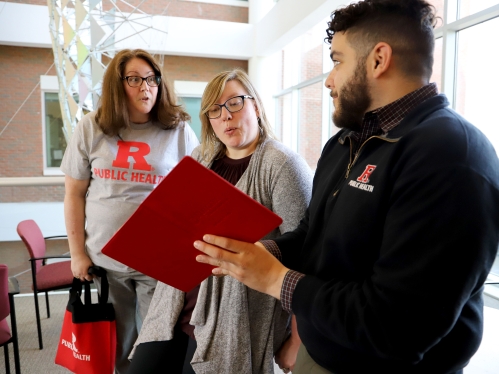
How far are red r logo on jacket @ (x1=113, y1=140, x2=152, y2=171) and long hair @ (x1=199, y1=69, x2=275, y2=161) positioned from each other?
0.40m

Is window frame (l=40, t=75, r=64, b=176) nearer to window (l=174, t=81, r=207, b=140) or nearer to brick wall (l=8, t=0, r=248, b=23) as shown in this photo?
brick wall (l=8, t=0, r=248, b=23)

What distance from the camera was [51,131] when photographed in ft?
29.0

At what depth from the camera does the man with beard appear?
0.69 meters

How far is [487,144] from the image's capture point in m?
0.73

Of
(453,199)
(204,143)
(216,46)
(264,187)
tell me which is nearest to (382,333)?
(453,199)

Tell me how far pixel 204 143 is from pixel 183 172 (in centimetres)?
87

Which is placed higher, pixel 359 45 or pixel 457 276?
pixel 359 45

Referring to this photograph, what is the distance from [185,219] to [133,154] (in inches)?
45.2

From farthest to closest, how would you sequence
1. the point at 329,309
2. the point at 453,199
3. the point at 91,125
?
the point at 91,125, the point at 329,309, the point at 453,199

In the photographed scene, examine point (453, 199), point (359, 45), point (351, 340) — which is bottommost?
point (351, 340)

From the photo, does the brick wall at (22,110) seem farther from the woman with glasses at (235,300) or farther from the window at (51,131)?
the woman with glasses at (235,300)

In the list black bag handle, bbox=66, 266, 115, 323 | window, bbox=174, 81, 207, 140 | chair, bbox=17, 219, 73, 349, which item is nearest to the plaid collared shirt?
black bag handle, bbox=66, 266, 115, 323

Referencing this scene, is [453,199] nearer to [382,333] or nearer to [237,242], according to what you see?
[382,333]

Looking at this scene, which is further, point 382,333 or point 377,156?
point 377,156
